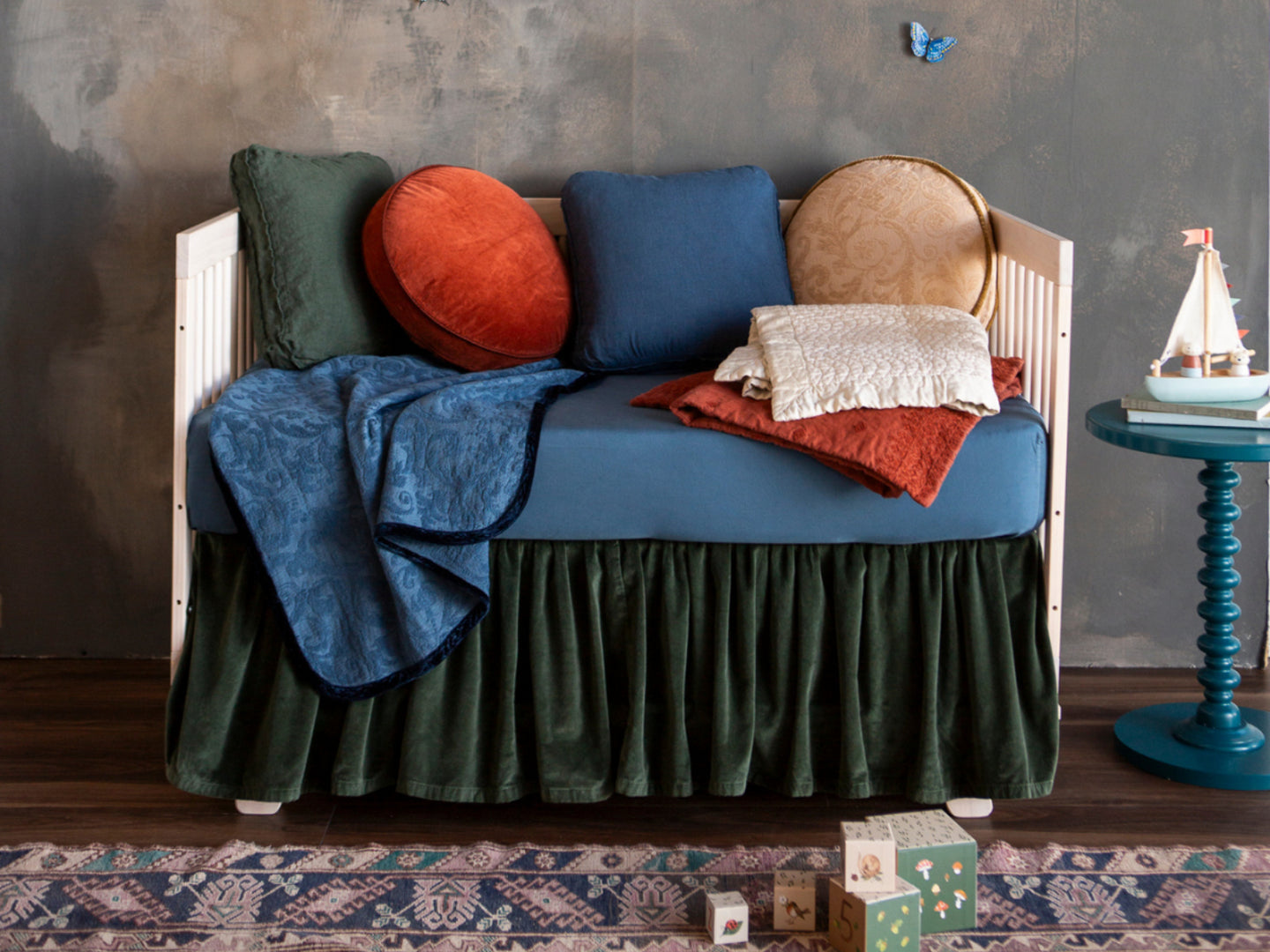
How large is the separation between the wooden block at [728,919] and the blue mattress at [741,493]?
481 mm

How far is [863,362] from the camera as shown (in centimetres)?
159

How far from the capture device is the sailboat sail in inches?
67.8

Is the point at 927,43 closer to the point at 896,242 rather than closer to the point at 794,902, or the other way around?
the point at 896,242

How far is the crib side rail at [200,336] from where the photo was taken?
1638 mm

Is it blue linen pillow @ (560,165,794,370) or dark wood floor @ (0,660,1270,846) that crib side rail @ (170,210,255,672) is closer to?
dark wood floor @ (0,660,1270,846)

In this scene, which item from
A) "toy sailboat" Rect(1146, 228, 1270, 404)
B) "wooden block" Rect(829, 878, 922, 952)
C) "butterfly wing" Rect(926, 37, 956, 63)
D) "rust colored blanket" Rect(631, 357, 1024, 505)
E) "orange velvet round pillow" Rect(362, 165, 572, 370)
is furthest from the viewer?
"butterfly wing" Rect(926, 37, 956, 63)

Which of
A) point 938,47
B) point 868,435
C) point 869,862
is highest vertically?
point 938,47

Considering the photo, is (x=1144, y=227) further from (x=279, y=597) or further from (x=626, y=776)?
(x=279, y=597)

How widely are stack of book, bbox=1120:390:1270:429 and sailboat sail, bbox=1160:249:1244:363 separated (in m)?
0.08

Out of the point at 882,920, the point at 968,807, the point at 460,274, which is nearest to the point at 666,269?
the point at 460,274

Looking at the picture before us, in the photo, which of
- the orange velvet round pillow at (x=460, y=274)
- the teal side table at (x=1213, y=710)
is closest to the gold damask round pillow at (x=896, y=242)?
the teal side table at (x=1213, y=710)

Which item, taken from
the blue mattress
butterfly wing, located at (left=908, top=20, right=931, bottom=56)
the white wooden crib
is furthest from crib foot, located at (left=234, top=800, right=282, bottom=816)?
butterfly wing, located at (left=908, top=20, right=931, bottom=56)

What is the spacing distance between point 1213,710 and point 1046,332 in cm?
70

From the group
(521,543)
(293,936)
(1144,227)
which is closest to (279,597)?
(521,543)
